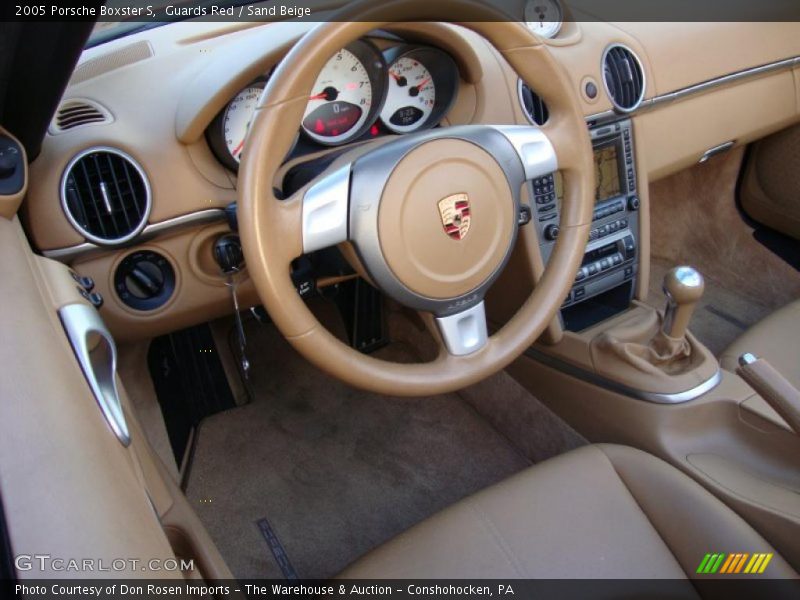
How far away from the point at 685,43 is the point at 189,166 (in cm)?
139

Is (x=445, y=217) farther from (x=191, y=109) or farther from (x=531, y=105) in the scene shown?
(x=531, y=105)

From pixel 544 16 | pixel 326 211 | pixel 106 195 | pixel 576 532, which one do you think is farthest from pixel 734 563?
pixel 544 16

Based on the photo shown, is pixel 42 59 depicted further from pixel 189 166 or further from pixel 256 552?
pixel 256 552

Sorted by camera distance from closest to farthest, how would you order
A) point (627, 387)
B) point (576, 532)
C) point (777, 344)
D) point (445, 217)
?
point (445, 217)
point (576, 532)
point (627, 387)
point (777, 344)

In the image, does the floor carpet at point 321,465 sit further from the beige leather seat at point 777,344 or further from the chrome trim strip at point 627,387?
the beige leather seat at point 777,344

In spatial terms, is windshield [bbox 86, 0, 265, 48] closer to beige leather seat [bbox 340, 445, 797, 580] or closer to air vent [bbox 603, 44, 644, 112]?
air vent [bbox 603, 44, 644, 112]

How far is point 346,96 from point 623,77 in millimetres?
800

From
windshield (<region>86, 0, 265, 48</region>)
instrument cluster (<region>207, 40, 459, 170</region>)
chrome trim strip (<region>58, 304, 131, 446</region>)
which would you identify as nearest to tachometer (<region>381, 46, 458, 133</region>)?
instrument cluster (<region>207, 40, 459, 170</region>)

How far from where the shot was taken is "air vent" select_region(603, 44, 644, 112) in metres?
1.73

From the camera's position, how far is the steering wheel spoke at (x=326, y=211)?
1.02 meters

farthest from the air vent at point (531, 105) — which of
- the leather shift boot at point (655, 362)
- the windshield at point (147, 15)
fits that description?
the windshield at point (147, 15)

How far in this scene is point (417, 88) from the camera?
145cm

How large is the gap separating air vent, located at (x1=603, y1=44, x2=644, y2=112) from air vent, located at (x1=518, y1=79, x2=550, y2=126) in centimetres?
21

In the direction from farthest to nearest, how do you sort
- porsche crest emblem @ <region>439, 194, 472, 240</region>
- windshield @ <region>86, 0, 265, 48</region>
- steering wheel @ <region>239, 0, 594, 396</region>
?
windshield @ <region>86, 0, 265, 48</region> → porsche crest emblem @ <region>439, 194, 472, 240</region> → steering wheel @ <region>239, 0, 594, 396</region>
